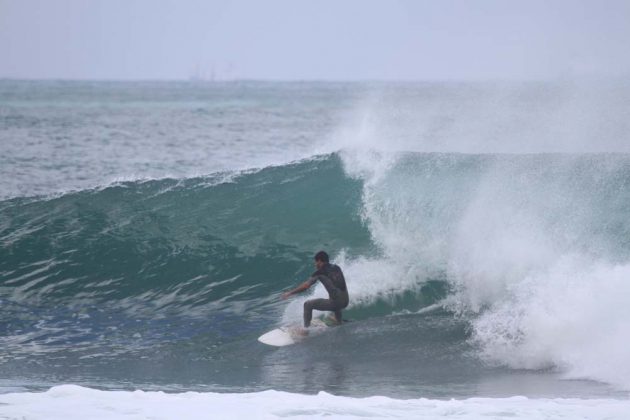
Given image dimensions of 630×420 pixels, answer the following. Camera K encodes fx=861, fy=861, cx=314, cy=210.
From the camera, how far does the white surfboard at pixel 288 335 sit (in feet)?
35.9

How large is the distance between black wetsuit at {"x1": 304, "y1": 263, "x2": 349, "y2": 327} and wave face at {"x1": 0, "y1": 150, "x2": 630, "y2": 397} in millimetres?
340

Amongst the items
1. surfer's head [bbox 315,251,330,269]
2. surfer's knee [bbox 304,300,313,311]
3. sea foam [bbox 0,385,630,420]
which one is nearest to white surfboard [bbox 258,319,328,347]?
surfer's knee [bbox 304,300,313,311]

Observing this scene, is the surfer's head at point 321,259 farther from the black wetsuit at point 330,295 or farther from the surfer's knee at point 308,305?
the surfer's knee at point 308,305

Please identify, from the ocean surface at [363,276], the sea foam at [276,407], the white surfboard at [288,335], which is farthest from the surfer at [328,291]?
the sea foam at [276,407]

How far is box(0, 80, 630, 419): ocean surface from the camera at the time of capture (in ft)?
28.5

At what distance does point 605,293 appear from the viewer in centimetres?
1017

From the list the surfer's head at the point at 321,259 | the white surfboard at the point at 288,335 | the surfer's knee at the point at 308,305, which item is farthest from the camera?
the surfer's head at the point at 321,259

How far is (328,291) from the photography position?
11383 mm

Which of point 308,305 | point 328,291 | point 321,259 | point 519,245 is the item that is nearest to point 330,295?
point 328,291

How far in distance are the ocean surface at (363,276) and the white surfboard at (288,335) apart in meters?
0.18

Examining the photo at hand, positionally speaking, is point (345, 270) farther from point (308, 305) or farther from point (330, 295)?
point (308, 305)

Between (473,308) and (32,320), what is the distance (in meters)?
6.39

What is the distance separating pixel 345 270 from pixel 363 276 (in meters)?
0.41

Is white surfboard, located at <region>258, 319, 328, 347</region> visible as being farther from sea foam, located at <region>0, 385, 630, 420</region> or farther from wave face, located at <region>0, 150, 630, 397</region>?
sea foam, located at <region>0, 385, 630, 420</region>
